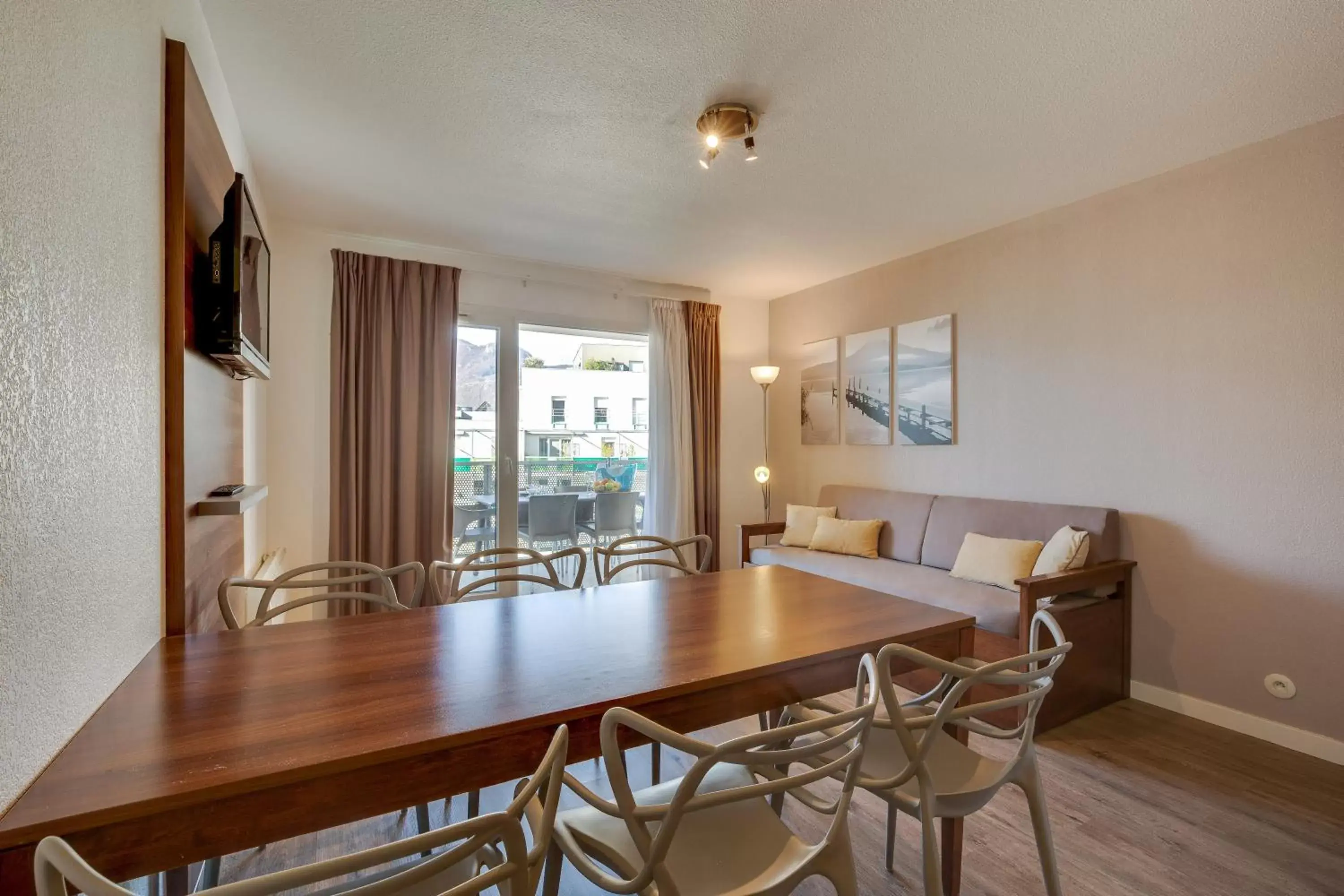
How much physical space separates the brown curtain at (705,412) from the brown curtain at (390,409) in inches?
71.8

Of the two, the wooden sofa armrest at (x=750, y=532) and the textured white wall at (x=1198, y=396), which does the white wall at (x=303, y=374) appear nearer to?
the wooden sofa armrest at (x=750, y=532)

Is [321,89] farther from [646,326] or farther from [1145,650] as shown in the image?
[1145,650]

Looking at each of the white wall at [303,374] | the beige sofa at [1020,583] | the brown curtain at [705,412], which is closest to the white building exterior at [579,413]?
the brown curtain at [705,412]

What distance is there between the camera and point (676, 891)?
922mm

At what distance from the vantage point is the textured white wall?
232 cm

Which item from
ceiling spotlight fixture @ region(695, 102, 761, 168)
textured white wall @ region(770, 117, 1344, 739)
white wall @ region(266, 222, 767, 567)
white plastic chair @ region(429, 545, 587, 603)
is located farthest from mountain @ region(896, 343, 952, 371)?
white wall @ region(266, 222, 767, 567)

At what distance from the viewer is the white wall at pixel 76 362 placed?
797mm

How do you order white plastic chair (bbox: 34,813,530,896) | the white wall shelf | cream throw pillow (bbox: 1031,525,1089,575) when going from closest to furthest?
white plastic chair (bbox: 34,813,530,896) < the white wall shelf < cream throw pillow (bbox: 1031,525,1089,575)

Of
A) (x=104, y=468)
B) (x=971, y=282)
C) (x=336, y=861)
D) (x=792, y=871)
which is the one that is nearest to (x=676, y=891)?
(x=792, y=871)

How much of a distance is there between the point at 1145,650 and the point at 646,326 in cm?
362

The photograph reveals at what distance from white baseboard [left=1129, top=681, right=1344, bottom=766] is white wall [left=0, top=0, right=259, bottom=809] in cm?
377

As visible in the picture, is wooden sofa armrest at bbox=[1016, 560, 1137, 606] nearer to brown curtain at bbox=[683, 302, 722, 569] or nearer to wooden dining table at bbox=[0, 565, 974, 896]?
wooden dining table at bbox=[0, 565, 974, 896]

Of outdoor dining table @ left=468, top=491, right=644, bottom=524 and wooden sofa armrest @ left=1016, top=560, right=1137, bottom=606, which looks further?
outdoor dining table @ left=468, top=491, right=644, bottom=524

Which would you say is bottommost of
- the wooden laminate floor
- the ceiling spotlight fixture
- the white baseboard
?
the wooden laminate floor
